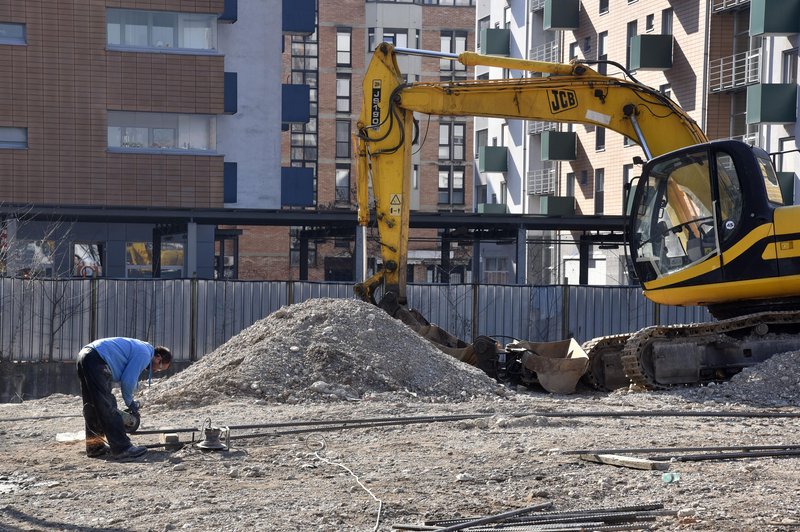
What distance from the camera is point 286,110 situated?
141ft

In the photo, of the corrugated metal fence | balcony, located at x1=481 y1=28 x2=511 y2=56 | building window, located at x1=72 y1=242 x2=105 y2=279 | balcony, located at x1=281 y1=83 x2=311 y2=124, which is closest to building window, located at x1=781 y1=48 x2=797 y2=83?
the corrugated metal fence

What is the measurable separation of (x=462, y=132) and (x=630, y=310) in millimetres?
54780

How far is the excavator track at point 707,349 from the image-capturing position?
17766mm

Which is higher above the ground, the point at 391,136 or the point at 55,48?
the point at 55,48

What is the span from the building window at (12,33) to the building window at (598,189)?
74.9 ft

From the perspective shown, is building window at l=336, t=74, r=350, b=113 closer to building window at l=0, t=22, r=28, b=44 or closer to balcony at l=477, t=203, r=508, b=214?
balcony at l=477, t=203, r=508, b=214

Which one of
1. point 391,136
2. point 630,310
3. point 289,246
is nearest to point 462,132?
point 289,246

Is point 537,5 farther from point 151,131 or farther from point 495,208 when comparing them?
point 151,131

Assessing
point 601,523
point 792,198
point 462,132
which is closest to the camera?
point 601,523

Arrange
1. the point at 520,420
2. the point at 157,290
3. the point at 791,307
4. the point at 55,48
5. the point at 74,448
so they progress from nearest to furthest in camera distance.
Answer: the point at 74,448 → the point at 520,420 → the point at 791,307 → the point at 157,290 → the point at 55,48

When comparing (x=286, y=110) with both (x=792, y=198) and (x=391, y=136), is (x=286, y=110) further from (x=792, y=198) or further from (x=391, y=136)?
(x=391, y=136)

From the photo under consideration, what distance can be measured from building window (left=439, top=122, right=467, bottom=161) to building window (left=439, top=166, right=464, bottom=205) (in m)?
0.72

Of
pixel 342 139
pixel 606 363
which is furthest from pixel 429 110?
pixel 342 139

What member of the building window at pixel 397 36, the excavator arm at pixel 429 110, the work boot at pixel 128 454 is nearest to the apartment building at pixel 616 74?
the excavator arm at pixel 429 110
